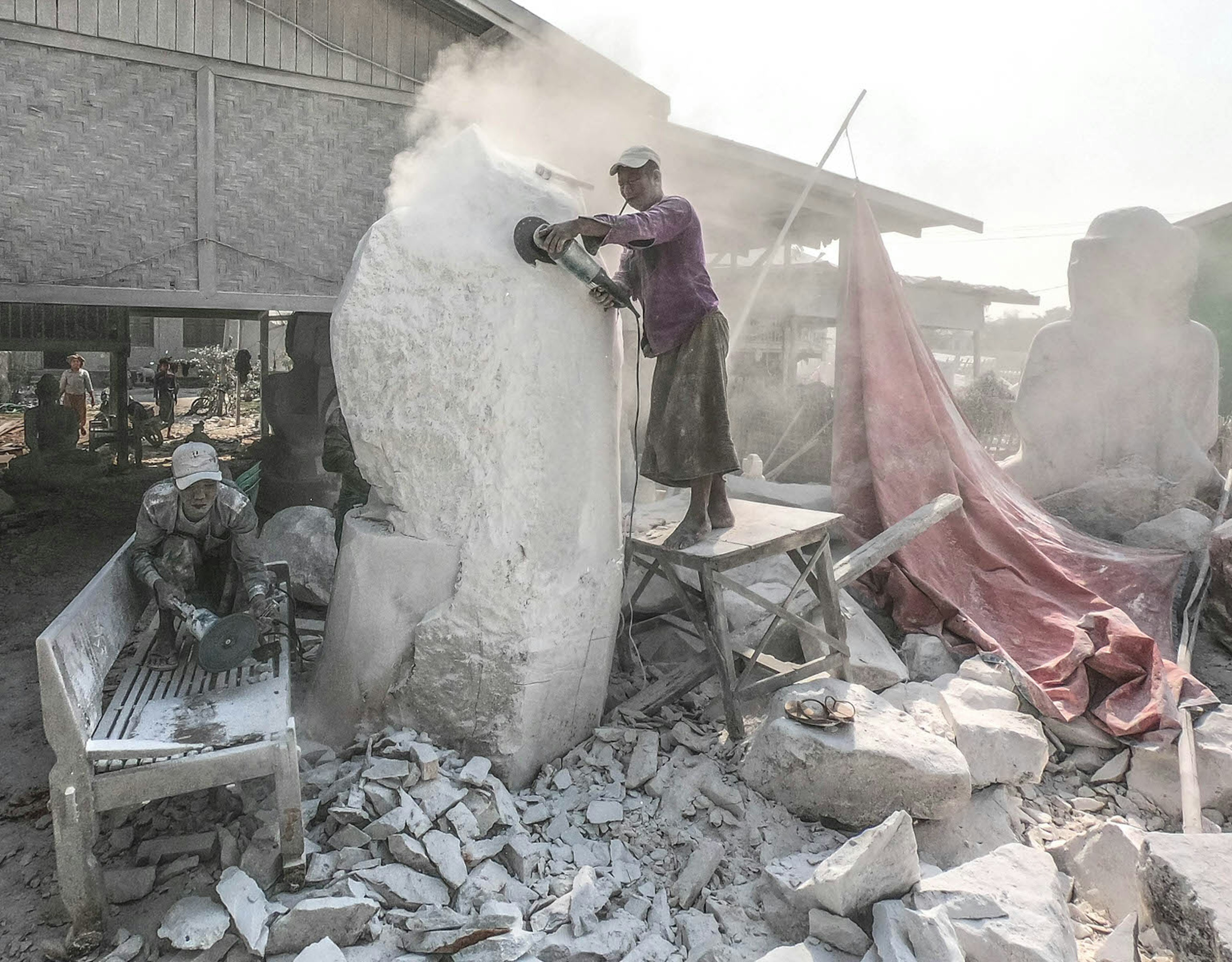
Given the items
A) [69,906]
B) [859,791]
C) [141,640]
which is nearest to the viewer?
[69,906]

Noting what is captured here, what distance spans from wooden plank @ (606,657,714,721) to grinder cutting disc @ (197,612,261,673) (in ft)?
5.24

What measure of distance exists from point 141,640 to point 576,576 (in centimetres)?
231

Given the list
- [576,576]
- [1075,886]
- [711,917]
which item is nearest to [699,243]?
[576,576]

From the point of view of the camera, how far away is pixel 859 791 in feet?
10.2

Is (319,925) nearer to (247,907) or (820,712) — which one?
(247,907)

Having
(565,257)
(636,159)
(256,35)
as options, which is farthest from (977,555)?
(256,35)

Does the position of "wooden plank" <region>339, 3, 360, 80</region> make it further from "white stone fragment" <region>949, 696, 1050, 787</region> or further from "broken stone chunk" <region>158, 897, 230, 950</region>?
"white stone fragment" <region>949, 696, 1050, 787</region>

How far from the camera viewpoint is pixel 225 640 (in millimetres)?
3184

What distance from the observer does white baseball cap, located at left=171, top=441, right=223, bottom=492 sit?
11.5 ft

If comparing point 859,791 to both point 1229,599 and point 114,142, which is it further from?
point 114,142

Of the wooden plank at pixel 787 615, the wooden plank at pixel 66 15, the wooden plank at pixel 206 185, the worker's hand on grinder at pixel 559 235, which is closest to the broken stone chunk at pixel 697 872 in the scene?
the wooden plank at pixel 787 615

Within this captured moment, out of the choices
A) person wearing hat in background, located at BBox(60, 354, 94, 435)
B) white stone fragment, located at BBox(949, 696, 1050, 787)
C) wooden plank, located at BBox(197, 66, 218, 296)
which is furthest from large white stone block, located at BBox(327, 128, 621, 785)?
person wearing hat in background, located at BBox(60, 354, 94, 435)

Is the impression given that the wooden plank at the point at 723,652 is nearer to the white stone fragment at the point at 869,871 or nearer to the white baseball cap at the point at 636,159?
the white stone fragment at the point at 869,871

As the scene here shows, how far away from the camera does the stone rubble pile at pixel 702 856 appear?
2.45 metres
